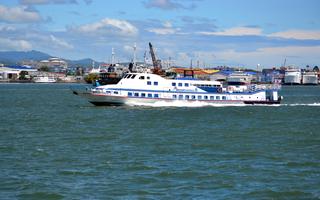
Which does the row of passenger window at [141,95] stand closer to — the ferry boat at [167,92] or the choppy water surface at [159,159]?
the ferry boat at [167,92]

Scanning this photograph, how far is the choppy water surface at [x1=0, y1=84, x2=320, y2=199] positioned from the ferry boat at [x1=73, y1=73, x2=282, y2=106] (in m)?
13.5

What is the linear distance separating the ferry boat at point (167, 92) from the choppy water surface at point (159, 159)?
1354 cm

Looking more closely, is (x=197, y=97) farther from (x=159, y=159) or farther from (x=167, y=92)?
(x=159, y=159)

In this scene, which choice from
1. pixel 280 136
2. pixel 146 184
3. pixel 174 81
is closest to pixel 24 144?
pixel 146 184

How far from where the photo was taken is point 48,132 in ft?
128

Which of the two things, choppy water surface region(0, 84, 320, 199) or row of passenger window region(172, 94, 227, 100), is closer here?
choppy water surface region(0, 84, 320, 199)

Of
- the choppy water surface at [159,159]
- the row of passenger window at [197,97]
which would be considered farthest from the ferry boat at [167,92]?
the choppy water surface at [159,159]

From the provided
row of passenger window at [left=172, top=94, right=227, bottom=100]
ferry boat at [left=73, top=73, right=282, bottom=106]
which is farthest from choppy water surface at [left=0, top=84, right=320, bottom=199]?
row of passenger window at [left=172, top=94, right=227, bottom=100]

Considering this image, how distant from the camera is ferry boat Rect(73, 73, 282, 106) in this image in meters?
61.4

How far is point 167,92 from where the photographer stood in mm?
63406

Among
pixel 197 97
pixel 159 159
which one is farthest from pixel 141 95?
pixel 159 159

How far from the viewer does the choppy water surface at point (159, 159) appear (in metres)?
20.9

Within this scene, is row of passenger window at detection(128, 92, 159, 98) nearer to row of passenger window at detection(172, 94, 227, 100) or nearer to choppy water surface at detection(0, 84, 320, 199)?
row of passenger window at detection(172, 94, 227, 100)

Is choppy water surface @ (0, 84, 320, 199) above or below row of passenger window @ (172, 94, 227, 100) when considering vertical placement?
below
